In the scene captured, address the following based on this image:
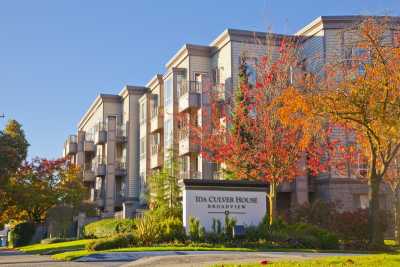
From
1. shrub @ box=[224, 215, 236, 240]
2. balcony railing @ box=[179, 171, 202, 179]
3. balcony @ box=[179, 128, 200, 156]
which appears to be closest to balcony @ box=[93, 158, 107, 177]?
balcony railing @ box=[179, 171, 202, 179]

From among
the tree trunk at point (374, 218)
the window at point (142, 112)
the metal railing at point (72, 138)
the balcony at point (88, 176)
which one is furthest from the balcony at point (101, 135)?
the tree trunk at point (374, 218)

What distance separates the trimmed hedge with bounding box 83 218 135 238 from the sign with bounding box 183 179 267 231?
535 centimetres

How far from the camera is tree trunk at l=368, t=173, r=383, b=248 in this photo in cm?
2480

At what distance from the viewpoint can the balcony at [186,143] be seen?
1690 inches

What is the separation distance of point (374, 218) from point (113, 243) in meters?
10.4

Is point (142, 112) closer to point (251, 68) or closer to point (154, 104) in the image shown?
point (154, 104)

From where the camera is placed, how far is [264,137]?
1256 inches

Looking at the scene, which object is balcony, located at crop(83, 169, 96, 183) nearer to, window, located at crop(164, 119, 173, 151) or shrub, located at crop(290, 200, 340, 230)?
window, located at crop(164, 119, 173, 151)

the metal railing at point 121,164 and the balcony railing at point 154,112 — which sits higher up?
the balcony railing at point 154,112

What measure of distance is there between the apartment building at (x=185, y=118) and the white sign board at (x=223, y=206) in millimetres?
6947

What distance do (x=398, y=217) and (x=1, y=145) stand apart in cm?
2473

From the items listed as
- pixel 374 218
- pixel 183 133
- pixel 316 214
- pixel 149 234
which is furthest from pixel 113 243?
pixel 183 133

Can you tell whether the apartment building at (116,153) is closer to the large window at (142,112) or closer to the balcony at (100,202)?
the balcony at (100,202)

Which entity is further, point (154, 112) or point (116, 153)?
point (116, 153)
